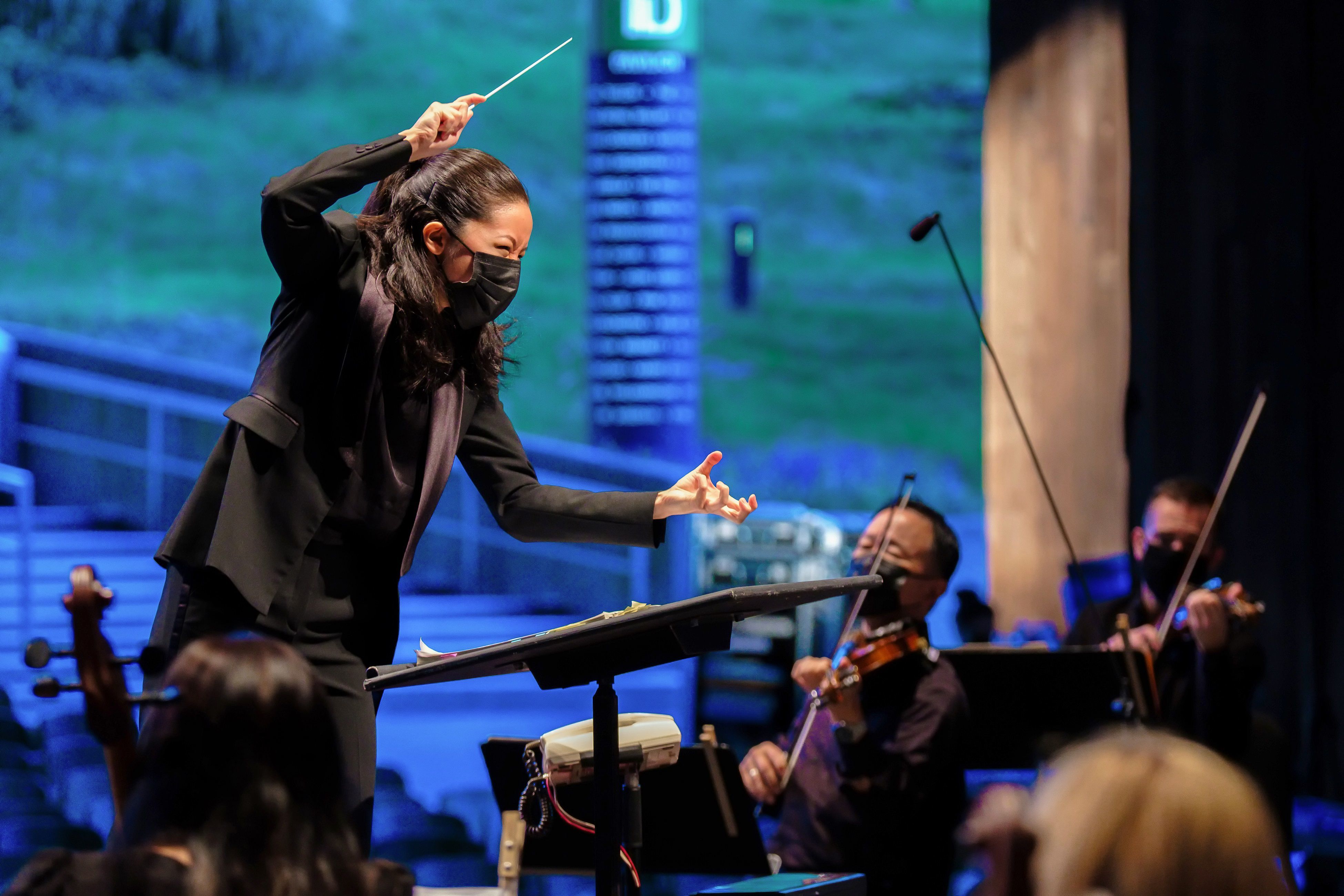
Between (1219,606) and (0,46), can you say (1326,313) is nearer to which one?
(1219,606)

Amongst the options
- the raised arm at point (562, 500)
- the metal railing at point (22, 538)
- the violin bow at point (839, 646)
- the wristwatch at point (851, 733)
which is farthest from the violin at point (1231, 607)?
the metal railing at point (22, 538)

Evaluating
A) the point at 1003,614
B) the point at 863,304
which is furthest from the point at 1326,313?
the point at 863,304

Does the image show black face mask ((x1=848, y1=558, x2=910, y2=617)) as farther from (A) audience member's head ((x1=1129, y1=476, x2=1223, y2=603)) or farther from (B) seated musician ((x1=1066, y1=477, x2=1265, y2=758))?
(A) audience member's head ((x1=1129, y1=476, x2=1223, y2=603))

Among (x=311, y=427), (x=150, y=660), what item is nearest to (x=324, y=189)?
(x=311, y=427)

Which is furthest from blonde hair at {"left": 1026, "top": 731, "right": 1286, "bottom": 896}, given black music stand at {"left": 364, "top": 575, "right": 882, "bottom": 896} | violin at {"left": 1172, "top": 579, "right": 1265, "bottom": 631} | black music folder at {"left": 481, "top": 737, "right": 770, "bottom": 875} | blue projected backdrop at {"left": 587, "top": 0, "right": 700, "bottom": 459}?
blue projected backdrop at {"left": 587, "top": 0, "right": 700, "bottom": 459}

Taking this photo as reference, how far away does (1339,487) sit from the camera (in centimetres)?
501

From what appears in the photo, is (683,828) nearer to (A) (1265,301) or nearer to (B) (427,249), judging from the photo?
(B) (427,249)

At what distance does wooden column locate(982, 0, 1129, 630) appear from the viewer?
5.44m

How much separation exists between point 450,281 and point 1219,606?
7.33ft

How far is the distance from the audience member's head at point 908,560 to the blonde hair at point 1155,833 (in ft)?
6.70

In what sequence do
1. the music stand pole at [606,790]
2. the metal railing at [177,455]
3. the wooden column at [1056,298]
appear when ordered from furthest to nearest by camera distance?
the metal railing at [177,455] → the wooden column at [1056,298] → the music stand pole at [606,790]

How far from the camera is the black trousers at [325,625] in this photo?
1.79 meters

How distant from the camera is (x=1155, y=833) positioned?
1.01 m

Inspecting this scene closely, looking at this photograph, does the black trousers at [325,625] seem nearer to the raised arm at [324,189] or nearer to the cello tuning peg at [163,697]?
the raised arm at [324,189]
